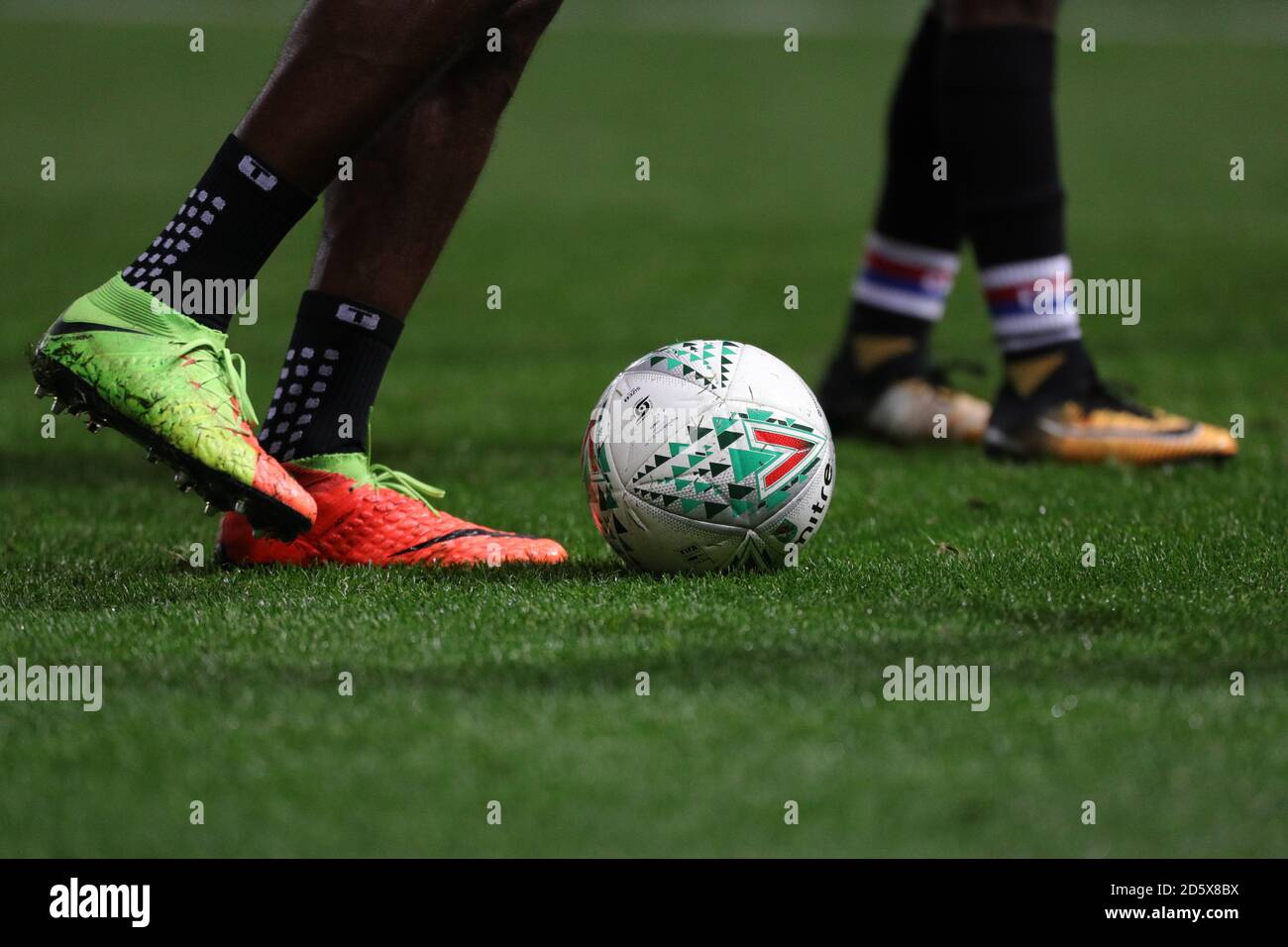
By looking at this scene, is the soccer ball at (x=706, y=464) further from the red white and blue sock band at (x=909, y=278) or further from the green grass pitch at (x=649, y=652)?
the red white and blue sock band at (x=909, y=278)

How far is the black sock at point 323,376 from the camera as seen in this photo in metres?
2.80

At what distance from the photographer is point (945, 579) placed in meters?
2.65

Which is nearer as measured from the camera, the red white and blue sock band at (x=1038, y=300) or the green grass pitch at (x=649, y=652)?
the green grass pitch at (x=649, y=652)

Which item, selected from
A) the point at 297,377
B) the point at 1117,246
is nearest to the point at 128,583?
the point at 297,377

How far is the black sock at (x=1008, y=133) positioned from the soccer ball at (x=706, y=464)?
154cm

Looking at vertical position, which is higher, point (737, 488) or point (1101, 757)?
point (737, 488)

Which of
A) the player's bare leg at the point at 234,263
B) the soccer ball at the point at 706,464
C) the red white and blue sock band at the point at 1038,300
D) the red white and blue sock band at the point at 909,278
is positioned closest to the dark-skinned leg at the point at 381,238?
the player's bare leg at the point at 234,263

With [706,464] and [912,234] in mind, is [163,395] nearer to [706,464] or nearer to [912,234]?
[706,464]

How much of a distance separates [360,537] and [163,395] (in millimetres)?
523
